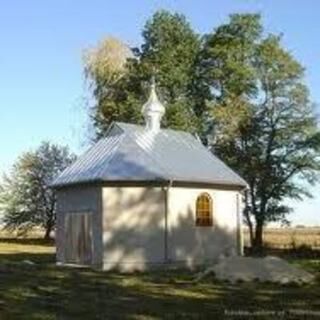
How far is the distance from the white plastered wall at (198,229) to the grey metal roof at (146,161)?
0.72 m

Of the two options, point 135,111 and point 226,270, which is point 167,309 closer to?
point 226,270

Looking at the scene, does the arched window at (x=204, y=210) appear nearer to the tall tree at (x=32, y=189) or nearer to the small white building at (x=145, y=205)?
the small white building at (x=145, y=205)

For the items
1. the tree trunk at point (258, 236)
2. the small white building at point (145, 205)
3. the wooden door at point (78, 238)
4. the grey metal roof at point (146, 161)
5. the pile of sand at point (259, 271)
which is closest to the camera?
the pile of sand at point (259, 271)

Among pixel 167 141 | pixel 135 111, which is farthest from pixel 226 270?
pixel 135 111

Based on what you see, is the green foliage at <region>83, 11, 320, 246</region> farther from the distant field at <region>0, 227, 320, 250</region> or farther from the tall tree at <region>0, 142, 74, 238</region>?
the tall tree at <region>0, 142, 74, 238</region>

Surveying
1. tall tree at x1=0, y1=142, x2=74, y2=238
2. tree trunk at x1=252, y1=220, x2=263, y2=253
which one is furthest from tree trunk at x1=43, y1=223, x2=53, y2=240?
tree trunk at x1=252, y1=220, x2=263, y2=253

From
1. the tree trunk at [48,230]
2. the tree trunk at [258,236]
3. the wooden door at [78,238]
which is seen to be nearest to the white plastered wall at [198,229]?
the wooden door at [78,238]

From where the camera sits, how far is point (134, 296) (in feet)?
71.7

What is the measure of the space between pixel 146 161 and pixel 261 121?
23.8 m

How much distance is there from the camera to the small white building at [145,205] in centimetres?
3250

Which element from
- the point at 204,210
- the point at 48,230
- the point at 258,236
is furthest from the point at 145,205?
the point at 48,230

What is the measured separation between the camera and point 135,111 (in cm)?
5444

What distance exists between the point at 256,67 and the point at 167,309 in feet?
133

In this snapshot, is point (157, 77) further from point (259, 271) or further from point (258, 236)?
point (259, 271)
